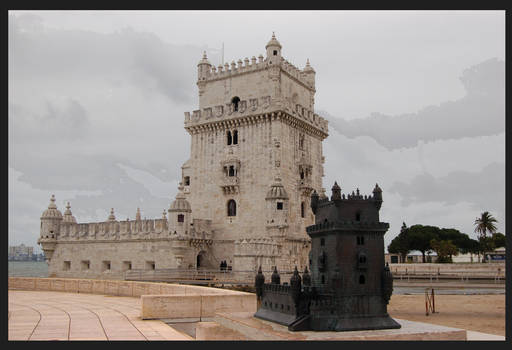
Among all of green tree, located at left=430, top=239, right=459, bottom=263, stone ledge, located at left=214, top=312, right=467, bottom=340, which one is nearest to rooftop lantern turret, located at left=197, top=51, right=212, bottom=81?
stone ledge, located at left=214, top=312, right=467, bottom=340

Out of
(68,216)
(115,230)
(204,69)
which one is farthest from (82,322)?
(68,216)

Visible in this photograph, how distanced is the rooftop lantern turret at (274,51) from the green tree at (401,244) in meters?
46.8

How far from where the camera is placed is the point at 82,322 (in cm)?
1638

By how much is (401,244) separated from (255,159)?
46.0 m

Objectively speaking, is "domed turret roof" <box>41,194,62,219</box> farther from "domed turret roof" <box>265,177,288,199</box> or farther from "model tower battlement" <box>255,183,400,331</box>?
"model tower battlement" <box>255,183,400,331</box>

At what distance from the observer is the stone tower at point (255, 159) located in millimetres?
40875

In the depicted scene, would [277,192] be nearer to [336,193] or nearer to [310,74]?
[310,74]

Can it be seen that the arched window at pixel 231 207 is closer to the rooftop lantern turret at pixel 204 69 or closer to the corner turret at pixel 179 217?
the corner turret at pixel 179 217

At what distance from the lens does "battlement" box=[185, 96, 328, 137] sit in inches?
1671

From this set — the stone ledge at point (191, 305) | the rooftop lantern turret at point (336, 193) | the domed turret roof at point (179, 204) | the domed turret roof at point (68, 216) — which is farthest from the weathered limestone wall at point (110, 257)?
the rooftop lantern turret at point (336, 193)

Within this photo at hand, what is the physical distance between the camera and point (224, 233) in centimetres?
4331

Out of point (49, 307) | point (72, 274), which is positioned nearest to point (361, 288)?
point (49, 307)

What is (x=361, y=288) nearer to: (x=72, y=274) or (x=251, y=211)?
(x=251, y=211)

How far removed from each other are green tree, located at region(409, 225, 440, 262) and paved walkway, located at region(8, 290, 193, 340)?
63.7m
